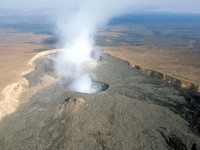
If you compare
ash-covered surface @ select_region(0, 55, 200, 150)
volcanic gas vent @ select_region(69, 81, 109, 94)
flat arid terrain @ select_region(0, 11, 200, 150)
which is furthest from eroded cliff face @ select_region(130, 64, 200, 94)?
volcanic gas vent @ select_region(69, 81, 109, 94)

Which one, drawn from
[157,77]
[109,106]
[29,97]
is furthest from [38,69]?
[109,106]

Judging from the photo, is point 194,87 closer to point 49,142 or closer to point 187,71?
point 187,71

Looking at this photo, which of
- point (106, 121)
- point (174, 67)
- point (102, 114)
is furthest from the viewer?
point (174, 67)

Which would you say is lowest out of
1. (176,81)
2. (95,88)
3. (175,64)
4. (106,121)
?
(175,64)

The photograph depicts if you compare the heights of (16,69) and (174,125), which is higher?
(174,125)

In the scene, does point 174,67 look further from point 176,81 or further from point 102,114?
point 102,114

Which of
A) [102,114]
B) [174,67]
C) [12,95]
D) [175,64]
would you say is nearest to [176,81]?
[174,67]

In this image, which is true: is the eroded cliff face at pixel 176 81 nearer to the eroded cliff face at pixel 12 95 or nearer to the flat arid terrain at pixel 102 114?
the flat arid terrain at pixel 102 114

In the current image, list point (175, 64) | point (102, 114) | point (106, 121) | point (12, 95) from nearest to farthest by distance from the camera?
point (106, 121), point (102, 114), point (12, 95), point (175, 64)

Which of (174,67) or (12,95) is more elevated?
(12,95)
